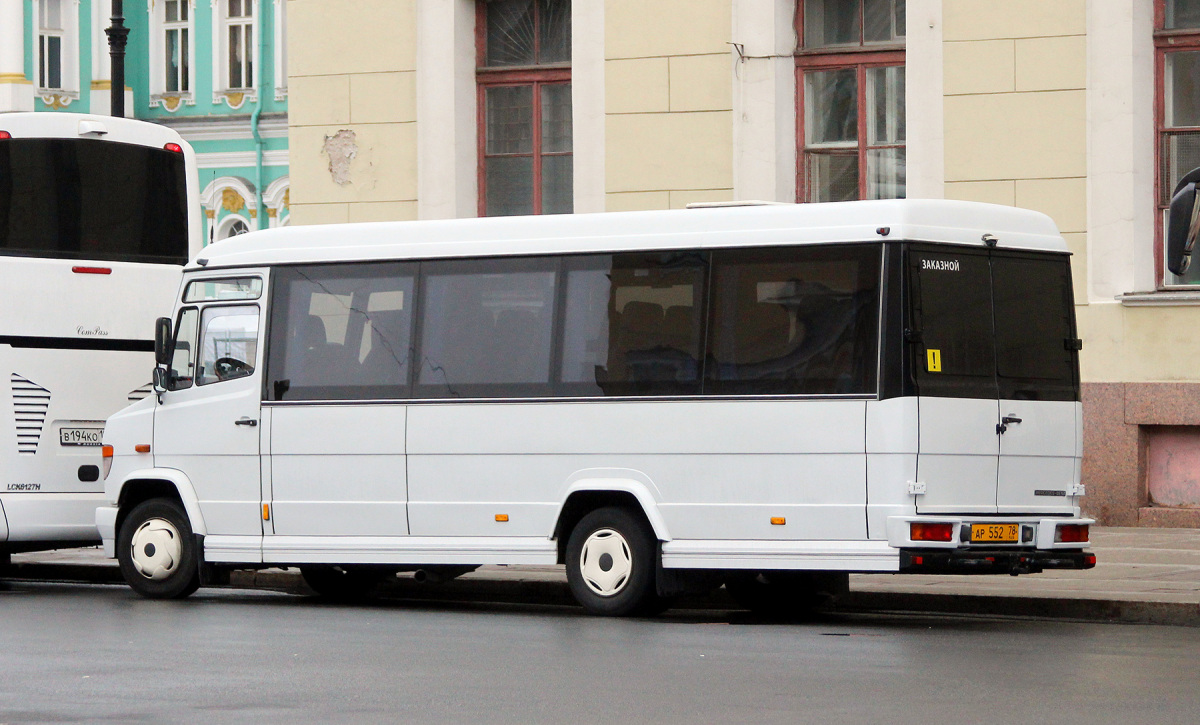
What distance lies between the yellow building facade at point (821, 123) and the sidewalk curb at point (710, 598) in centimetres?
572

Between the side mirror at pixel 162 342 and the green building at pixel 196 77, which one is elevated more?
the green building at pixel 196 77

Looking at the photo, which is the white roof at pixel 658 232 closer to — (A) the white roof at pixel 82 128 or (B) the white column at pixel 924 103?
(A) the white roof at pixel 82 128

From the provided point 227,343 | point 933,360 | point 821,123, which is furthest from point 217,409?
point 821,123

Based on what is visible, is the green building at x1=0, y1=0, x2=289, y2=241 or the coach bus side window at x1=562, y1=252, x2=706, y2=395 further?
the green building at x1=0, y1=0, x2=289, y2=241

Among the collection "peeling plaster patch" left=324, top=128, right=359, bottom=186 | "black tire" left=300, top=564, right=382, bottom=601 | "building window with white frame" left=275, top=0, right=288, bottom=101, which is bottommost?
"black tire" left=300, top=564, right=382, bottom=601

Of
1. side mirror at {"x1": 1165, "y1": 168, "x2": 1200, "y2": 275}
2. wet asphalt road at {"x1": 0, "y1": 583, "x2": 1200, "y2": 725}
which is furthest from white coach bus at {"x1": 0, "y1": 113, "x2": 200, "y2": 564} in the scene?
side mirror at {"x1": 1165, "y1": 168, "x2": 1200, "y2": 275}

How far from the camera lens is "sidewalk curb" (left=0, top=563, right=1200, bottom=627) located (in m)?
12.8

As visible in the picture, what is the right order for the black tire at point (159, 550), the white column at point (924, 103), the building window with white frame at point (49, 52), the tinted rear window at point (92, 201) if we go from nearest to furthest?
the black tire at point (159, 550) < the tinted rear window at point (92, 201) < the white column at point (924, 103) < the building window with white frame at point (49, 52)

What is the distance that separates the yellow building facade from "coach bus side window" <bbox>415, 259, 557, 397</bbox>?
7.20 meters

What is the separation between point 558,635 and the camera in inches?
467

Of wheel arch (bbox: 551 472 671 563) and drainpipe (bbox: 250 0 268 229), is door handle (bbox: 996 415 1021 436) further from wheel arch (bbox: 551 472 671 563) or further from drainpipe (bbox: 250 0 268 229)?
drainpipe (bbox: 250 0 268 229)

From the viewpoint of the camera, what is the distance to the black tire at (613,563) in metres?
13.0

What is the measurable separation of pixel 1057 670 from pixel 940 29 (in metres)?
11.0

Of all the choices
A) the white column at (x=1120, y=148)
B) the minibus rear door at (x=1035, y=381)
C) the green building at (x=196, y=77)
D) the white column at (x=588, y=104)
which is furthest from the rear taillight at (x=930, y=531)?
the green building at (x=196, y=77)
